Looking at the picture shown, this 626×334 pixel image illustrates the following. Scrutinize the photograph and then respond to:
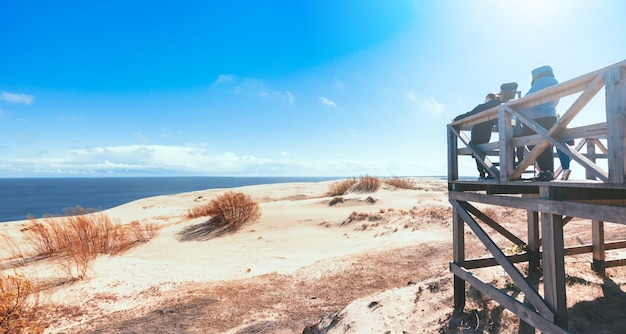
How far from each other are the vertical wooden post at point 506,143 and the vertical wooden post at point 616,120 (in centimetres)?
108

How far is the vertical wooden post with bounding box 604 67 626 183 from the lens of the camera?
2418 mm

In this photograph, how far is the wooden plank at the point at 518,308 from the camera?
304 centimetres

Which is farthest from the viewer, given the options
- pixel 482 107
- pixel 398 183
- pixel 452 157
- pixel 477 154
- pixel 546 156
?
pixel 398 183

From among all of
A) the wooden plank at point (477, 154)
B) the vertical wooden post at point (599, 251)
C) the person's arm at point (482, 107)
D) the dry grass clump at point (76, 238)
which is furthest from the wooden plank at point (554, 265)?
the dry grass clump at point (76, 238)

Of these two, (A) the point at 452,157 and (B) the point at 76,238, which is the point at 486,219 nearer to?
(A) the point at 452,157

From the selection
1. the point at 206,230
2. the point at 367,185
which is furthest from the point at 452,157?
the point at 367,185

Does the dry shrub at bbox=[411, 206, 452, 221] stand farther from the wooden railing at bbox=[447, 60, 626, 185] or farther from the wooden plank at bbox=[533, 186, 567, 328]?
the wooden plank at bbox=[533, 186, 567, 328]

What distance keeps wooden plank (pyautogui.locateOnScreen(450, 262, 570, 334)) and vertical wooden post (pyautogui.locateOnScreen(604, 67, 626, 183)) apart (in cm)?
156

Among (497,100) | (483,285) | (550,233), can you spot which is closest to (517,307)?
(483,285)

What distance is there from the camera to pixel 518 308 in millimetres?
3436

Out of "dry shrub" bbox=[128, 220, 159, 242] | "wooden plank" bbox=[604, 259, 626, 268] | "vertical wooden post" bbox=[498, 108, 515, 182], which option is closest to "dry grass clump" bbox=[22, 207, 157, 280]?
"dry shrub" bbox=[128, 220, 159, 242]

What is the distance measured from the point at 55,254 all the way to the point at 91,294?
4350mm

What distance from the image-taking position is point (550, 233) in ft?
10.2

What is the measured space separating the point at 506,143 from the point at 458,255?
6.68ft
